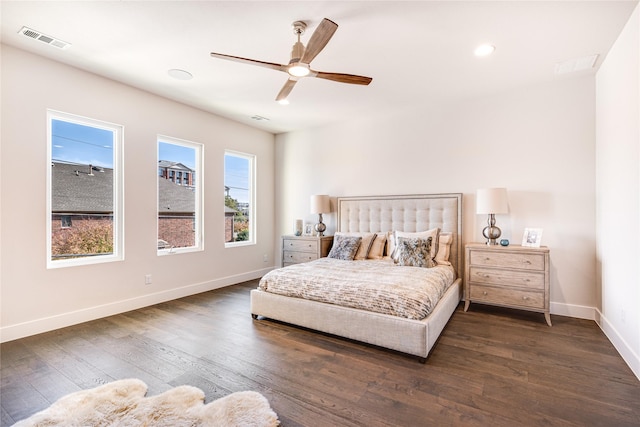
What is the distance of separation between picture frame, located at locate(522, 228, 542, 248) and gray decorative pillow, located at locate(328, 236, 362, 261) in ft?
6.70

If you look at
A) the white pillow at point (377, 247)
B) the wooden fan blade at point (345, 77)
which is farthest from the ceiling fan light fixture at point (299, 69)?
the white pillow at point (377, 247)

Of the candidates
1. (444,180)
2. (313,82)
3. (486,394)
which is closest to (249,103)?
(313,82)

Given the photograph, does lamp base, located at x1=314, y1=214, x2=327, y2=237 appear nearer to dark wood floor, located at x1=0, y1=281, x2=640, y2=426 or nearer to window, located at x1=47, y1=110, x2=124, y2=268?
dark wood floor, located at x1=0, y1=281, x2=640, y2=426

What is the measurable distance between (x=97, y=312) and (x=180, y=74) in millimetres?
2933

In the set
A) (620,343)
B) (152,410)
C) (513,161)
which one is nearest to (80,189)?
(152,410)

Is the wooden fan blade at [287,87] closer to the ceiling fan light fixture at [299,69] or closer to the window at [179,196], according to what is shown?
the ceiling fan light fixture at [299,69]

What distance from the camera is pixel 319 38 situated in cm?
214

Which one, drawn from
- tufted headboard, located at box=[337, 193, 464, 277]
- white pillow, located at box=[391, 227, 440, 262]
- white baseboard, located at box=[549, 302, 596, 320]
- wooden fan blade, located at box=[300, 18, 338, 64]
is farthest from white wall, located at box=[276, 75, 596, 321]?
wooden fan blade, located at box=[300, 18, 338, 64]

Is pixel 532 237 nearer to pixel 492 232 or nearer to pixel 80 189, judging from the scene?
pixel 492 232

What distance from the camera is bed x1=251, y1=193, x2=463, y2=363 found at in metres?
2.50

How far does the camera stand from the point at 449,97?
4051 mm

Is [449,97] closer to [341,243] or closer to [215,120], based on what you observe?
[341,243]

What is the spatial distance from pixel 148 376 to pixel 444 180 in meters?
4.09

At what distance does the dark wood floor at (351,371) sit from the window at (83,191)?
86 cm
